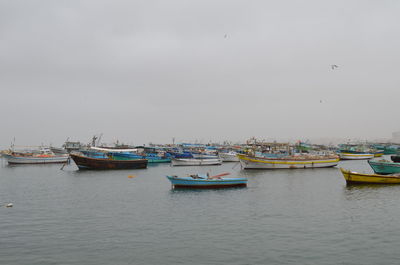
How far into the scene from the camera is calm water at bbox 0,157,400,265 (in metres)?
17.2

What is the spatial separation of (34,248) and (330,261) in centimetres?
1475

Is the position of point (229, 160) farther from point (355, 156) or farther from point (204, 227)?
point (204, 227)

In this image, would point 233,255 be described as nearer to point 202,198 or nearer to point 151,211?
point 151,211

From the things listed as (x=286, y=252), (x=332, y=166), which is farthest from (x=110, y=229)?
(x=332, y=166)

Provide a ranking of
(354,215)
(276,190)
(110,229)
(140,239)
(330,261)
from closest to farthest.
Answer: (330,261) → (140,239) → (110,229) → (354,215) → (276,190)

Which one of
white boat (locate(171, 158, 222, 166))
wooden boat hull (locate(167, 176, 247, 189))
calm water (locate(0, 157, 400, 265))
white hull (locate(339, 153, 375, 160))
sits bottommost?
calm water (locate(0, 157, 400, 265))

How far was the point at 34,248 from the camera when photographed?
18609 millimetres

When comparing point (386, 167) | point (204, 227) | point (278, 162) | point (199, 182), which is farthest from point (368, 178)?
point (204, 227)

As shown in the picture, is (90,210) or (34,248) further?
(90,210)

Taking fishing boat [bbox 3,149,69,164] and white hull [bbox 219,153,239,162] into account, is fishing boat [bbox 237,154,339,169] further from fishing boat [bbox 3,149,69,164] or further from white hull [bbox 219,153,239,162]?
fishing boat [bbox 3,149,69,164]

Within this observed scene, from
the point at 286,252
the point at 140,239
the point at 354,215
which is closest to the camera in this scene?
the point at 286,252

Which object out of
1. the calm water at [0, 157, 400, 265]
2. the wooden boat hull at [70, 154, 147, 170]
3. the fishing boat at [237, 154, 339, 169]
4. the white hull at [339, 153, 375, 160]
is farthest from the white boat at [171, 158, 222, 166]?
the white hull at [339, 153, 375, 160]

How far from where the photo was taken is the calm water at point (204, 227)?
678 inches

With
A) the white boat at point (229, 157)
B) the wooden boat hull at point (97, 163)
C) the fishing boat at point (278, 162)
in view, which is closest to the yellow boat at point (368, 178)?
the fishing boat at point (278, 162)
